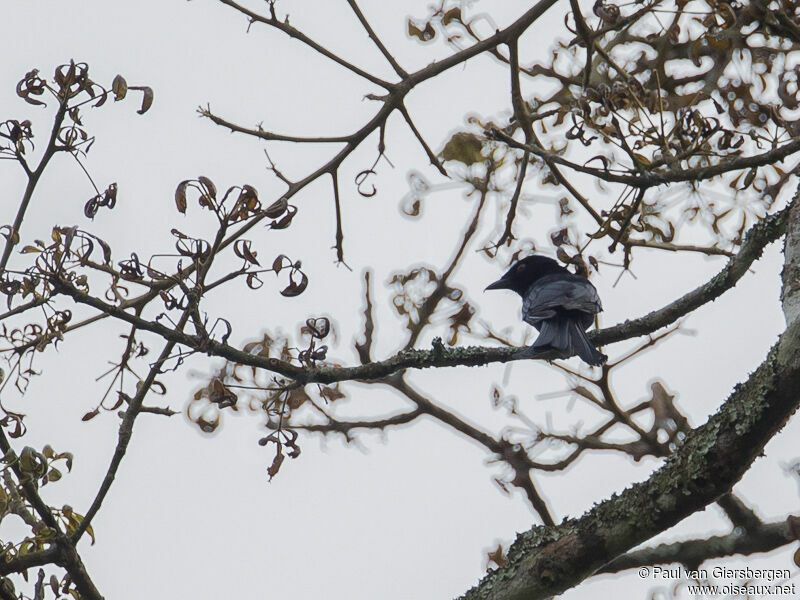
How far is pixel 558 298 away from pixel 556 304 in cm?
14

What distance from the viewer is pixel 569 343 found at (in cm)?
515

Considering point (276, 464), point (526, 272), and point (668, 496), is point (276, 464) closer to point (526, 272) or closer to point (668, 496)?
point (668, 496)

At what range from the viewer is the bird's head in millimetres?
7480

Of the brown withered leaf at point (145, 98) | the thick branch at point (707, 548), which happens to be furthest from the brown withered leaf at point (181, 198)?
the thick branch at point (707, 548)

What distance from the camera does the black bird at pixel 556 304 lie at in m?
5.11

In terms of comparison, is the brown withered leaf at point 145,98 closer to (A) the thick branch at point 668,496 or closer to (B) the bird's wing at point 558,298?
(A) the thick branch at point 668,496

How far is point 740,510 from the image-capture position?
498 cm

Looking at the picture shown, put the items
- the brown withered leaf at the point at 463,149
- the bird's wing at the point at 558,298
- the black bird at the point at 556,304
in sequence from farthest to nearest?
the bird's wing at the point at 558,298 < the brown withered leaf at the point at 463,149 < the black bird at the point at 556,304

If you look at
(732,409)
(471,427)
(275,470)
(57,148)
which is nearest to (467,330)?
(471,427)

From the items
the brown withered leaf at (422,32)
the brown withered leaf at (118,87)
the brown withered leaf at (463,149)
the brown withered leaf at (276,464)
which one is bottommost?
the brown withered leaf at (276,464)

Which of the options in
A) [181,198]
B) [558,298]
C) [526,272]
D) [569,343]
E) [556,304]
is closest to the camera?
[181,198]

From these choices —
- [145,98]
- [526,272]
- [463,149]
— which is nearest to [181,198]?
[145,98]

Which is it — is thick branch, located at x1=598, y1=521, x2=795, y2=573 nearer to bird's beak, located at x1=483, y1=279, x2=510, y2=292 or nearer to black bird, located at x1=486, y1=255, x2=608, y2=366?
black bird, located at x1=486, y1=255, x2=608, y2=366

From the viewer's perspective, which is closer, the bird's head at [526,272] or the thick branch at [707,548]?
the thick branch at [707,548]
